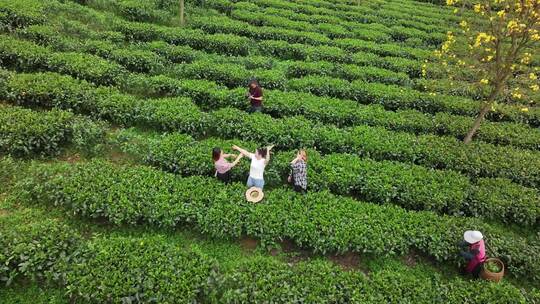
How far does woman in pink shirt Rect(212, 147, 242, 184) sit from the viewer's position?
9.61m

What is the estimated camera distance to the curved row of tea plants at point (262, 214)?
895 cm

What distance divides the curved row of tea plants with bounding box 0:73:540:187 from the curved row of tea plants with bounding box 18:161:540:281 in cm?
248

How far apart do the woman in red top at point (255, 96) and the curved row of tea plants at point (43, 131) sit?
4.68 metres

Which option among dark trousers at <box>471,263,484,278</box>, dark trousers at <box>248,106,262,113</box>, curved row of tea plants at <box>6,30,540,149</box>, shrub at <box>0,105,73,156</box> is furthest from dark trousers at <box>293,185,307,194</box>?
shrub at <box>0,105,73,156</box>

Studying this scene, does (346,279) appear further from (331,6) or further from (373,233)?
(331,6)

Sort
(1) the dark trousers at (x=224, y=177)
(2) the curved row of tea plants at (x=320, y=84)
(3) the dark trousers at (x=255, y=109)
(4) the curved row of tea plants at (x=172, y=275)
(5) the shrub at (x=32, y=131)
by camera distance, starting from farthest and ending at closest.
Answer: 1. (2) the curved row of tea plants at (x=320, y=84)
2. (3) the dark trousers at (x=255, y=109)
3. (5) the shrub at (x=32, y=131)
4. (1) the dark trousers at (x=224, y=177)
5. (4) the curved row of tea plants at (x=172, y=275)

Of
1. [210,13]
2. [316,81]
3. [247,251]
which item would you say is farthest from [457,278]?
[210,13]

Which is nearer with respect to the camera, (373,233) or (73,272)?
(73,272)

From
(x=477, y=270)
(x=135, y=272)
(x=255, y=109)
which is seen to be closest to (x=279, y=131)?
(x=255, y=109)

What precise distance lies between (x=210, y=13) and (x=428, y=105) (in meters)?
11.9

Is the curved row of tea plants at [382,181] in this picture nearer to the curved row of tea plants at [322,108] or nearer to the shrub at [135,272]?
the curved row of tea plants at [322,108]

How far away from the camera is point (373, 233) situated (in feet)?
29.8

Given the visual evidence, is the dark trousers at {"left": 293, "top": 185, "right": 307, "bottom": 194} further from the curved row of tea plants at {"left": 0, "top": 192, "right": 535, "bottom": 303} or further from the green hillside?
the curved row of tea plants at {"left": 0, "top": 192, "right": 535, "bottom": 303}

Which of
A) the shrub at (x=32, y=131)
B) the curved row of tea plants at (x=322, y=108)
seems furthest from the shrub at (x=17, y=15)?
the shrub at (x=32, y=131)
